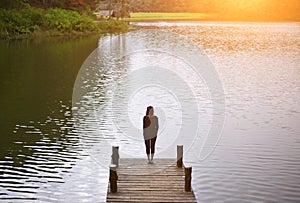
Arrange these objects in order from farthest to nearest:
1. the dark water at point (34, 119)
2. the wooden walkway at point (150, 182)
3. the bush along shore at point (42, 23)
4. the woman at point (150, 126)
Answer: the bush along shore at point (42, 23), the dark water at point (34, 119), the woman at point (150, 126), the wooden walkway at point (150, 182)

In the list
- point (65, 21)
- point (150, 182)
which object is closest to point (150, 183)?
point (150, 182)

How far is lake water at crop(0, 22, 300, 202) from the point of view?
1967cm

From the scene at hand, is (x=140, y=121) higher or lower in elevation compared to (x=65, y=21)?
lower

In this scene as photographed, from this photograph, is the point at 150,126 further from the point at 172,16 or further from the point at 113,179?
the point at 172,16

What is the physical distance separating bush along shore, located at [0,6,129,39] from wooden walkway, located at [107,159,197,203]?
201 ft

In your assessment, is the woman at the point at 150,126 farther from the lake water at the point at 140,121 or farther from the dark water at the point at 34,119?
the dark water at the point at 34,119

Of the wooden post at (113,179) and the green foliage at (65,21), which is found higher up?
the green foliage at (65,21)

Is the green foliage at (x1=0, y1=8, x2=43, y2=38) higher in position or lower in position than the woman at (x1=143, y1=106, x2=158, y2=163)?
higher

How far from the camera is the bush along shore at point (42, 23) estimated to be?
76.3 metres

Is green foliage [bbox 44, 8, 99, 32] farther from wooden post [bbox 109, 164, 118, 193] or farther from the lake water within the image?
wooden post [bbox 109, 164, 118, 193]

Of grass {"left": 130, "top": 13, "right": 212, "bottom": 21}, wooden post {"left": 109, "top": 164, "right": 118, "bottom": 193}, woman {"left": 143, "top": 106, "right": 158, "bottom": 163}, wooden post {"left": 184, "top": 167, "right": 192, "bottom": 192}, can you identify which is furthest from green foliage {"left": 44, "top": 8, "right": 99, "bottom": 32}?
grass {"left": 130, "top": 13, "right": 212, "bottom": 21}

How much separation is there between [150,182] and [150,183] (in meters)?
0.08

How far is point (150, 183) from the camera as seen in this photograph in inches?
651

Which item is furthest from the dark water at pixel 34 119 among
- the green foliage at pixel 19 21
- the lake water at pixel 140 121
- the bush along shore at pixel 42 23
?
the bush along shore at pixel 42 23
